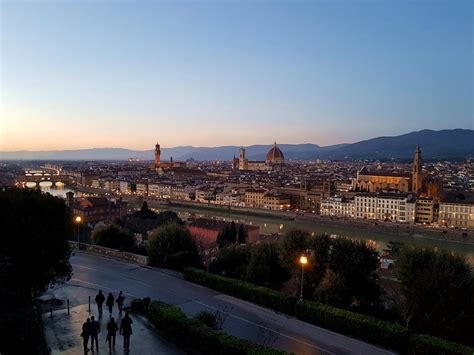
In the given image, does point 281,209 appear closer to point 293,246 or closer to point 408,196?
point 408,196

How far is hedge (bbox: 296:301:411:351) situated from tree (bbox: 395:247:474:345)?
1022 millimetres

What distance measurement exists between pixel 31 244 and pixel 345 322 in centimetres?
383

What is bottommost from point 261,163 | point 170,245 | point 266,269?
point 261,163

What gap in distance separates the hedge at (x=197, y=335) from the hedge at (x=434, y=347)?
1637 millimetres

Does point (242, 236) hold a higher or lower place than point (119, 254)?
lower

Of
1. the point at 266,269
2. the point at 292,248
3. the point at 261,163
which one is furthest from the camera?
the point at 261,163

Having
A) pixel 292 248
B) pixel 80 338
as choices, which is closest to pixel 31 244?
pixel 80 338

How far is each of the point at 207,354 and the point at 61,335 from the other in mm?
1615

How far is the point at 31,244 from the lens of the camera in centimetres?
564

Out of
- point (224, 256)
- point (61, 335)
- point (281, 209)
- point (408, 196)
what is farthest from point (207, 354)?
point (281, 209)

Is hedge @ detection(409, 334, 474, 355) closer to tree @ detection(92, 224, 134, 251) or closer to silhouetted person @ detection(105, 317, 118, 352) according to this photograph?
silhouetted person @ detection(105, 317, 118, 352)

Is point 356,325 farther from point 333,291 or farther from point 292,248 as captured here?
point 292,248

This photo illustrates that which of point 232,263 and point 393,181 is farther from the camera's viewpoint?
point 393,181

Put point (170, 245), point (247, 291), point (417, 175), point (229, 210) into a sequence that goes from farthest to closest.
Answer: point (417, 175), point (229, 210), point (170, 245), point (247, 291)
